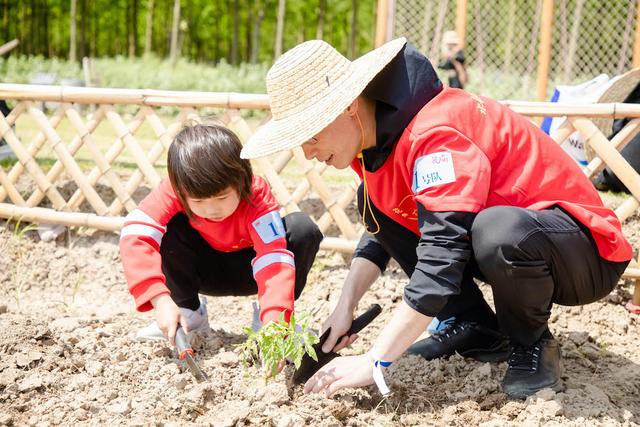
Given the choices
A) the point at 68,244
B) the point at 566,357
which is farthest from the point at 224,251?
the point at 68,244

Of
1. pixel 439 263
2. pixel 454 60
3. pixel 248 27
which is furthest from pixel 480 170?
pixel 248 27

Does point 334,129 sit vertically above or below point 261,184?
above

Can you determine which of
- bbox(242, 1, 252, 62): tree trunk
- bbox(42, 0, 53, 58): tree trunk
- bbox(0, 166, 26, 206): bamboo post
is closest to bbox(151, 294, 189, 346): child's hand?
bbox(0, 166, 26, 206): bamboo post

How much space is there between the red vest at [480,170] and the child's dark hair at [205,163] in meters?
0.40

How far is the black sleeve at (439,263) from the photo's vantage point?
5.22 feet

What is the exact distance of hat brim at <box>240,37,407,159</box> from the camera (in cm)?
160

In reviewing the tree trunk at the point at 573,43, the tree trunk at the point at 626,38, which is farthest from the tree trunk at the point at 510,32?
the tree trunk at the point at 626,38

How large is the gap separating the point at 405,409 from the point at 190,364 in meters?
0.64

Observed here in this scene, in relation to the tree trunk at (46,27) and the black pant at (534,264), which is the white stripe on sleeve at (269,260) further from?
the tree trunk at (46,27)

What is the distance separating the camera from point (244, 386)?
1963 millimetres

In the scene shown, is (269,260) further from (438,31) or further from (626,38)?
(626,38)

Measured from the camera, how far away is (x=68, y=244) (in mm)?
3883

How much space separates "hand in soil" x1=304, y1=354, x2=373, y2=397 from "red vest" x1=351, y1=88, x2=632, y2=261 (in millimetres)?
447

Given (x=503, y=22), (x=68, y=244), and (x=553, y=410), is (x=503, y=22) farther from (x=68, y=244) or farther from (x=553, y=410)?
(x=553, y=410)
